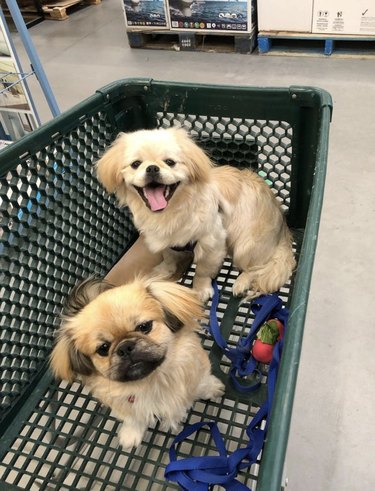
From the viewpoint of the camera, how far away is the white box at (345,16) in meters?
2.92

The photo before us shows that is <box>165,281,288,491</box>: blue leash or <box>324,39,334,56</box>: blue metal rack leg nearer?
<box>165,281,288,491</box>: blue leash

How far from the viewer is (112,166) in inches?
46.0

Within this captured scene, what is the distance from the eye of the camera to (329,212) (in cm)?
204

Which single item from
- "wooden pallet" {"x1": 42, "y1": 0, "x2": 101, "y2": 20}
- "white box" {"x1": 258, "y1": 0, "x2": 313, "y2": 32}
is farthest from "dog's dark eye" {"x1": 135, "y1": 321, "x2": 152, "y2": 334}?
"wooden pallet" {"x1": 42, "y1": 0, "x2": 101, "y2": 20}

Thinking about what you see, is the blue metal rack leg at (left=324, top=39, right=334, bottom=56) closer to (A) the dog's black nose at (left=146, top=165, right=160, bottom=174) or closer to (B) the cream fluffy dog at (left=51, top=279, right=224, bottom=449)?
(A) the dog's black nose at (left=146, top=165, right=160, bottom=174)

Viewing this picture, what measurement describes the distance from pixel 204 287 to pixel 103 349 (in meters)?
0.49

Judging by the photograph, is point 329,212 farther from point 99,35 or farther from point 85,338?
point 99,35

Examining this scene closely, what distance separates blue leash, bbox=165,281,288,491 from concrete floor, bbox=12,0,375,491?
0.37m

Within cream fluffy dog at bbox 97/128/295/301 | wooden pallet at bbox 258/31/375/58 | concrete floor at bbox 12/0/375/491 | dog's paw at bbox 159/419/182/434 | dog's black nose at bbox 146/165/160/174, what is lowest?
concrete floor at bbox 12/0/375/491

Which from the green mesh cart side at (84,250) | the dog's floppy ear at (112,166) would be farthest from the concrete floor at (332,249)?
the dog's floppy ear at (112,166)

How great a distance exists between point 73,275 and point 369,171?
1.64 metres

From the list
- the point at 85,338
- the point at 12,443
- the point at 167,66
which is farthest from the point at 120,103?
the point at 167,66

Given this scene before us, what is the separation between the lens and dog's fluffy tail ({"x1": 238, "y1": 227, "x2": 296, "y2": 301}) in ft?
4.23

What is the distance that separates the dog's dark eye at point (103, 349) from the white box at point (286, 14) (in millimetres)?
2965
